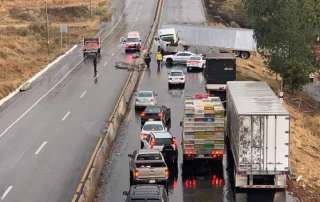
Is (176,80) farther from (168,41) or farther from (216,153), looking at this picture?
(216,153)

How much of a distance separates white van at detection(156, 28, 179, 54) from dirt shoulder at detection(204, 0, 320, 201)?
775cm

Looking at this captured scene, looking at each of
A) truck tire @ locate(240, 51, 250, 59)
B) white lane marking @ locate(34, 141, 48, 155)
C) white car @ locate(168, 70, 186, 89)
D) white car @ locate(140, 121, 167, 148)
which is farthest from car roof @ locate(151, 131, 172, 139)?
truck tire @ locate(240, 51, 250, 59)

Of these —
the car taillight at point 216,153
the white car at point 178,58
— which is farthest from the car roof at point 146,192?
the white car at point 178,58

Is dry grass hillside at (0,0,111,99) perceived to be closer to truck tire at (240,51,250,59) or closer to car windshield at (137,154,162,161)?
truck tire at (240,51,250,59)

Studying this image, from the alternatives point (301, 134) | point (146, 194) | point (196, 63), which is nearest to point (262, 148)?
point (146, 194)

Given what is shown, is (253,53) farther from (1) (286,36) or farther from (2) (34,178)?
(2) (34,178)

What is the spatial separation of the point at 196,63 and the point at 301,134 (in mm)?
20194

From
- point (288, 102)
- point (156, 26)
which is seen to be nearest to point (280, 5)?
point (288, 102)

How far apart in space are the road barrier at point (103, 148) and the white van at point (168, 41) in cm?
1199

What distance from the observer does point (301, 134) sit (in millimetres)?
45219

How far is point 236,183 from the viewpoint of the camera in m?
30.2

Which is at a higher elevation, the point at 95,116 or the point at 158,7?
the point at 158,7

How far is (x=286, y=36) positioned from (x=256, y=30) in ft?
17.2

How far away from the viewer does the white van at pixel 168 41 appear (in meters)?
73.1
